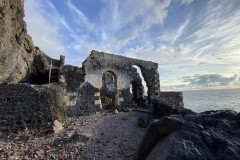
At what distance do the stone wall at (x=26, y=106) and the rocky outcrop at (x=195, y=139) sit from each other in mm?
5243

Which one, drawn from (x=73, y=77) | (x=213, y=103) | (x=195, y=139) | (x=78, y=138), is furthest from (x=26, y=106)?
(x=213, y=103)

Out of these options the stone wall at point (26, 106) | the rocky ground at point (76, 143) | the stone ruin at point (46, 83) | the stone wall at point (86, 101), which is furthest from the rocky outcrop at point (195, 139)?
the stone wall at point (86, 101)

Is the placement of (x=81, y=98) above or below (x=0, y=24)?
below

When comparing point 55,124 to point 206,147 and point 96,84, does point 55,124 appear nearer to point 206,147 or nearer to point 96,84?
point 96,84

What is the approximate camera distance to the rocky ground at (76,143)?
3346 mm

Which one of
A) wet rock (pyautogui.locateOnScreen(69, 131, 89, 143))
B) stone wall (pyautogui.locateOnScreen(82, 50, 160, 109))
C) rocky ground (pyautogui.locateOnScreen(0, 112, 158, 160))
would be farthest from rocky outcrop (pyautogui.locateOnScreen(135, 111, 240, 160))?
stone wall (pyautogui.locateOnScreen(82, 50, 160, 109))

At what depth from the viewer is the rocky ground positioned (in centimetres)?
335

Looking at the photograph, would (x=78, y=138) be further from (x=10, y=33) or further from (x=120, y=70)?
(x=120, y=70)

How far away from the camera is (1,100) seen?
516cm

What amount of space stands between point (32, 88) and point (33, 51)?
5007 millimetres

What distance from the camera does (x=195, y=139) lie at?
5.67ft

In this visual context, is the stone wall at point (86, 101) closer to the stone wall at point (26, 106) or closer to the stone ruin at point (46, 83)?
the stone ruin at point (46, 83)

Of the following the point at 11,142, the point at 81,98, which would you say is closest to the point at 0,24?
the point at 11,142

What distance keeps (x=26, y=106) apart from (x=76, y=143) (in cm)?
344
